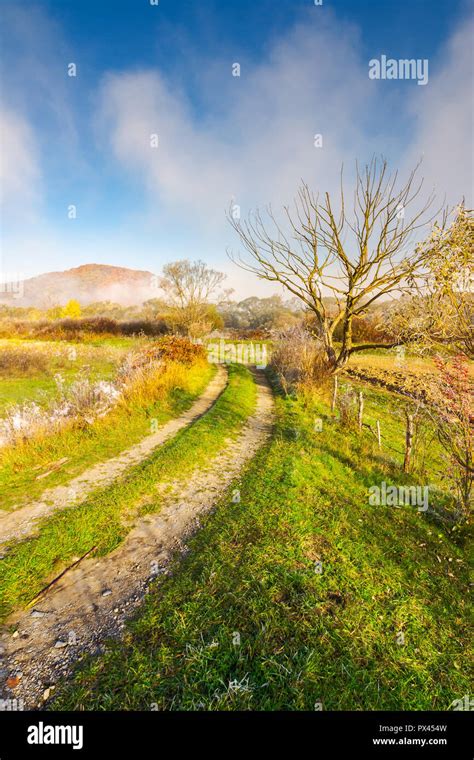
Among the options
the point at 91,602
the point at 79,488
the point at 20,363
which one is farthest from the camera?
the point at 20,363

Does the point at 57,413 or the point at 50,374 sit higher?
the point at 50,374

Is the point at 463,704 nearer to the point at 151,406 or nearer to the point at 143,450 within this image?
the point at 143,450

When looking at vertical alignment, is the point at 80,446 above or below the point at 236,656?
above

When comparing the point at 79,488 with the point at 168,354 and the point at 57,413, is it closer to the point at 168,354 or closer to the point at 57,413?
the point at 57,413

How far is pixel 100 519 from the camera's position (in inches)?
187

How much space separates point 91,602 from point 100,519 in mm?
1563

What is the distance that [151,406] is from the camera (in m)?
10.7

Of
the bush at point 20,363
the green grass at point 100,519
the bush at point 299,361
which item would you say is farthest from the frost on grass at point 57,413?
the bush at point 299,361

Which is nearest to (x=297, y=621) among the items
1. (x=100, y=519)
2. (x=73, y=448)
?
(x=100, y=519)

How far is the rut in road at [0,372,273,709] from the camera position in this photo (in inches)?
102

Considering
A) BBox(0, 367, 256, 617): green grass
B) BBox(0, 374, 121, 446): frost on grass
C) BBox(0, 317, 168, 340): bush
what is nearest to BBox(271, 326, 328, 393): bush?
BBox(0, 367, 256, 617): green grass

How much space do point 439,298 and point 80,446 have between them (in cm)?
812
